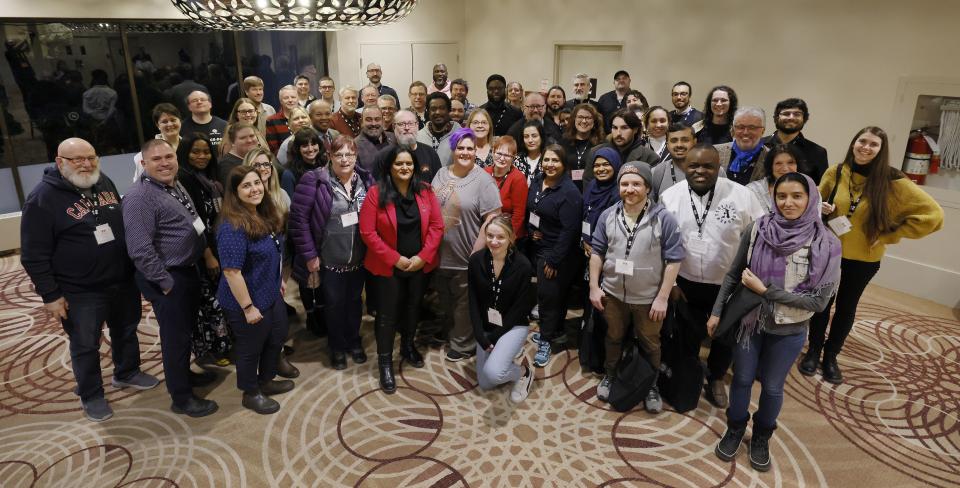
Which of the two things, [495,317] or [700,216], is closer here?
[700,216]

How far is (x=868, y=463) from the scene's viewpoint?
2.90 metres

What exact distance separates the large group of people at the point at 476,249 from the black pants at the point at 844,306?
0.01m

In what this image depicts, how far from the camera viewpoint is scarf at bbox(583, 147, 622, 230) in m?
3.34

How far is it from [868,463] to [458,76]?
7720 mm

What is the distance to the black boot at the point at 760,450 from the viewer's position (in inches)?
111

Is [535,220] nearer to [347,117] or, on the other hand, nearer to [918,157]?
[347,117]

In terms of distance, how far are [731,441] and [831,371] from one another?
1212 mm

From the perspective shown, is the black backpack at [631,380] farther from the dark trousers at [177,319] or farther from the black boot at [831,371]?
the dark trousers at [177,319]

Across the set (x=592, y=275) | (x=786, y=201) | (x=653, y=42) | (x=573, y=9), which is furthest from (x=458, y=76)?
(x=786, y=201)

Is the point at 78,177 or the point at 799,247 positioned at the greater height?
the point at 78,177

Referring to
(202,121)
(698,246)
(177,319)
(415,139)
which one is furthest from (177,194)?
(698,246)

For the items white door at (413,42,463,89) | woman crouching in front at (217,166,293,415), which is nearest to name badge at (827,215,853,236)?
woman crouching in front at (217,166,293,415)

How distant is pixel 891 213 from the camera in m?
3.17

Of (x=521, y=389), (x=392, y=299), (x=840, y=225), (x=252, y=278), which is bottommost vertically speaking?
(x=521, y=389)
